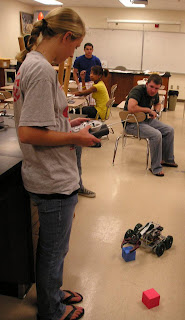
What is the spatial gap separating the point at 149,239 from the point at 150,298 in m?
0.58

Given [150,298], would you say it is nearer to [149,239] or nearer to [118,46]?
[149,239]

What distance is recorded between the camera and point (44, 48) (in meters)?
1.17

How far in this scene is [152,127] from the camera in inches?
147

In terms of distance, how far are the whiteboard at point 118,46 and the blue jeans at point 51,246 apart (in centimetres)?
865

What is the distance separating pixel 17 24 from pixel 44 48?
899cm

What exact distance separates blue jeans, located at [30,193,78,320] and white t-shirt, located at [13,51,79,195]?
0.23 ft

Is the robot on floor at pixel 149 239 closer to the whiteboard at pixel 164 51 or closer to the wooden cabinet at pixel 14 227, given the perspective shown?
the wooden cabinet at pixel 14 227

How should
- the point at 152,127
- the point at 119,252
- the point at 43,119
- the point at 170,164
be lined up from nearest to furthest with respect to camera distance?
the point at 43,119
the point at 119,252
the point at 152,127
the point at 170,164

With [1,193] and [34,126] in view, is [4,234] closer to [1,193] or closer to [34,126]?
[1,193]

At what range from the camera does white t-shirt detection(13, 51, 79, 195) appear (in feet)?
3.49

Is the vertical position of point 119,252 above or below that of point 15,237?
below

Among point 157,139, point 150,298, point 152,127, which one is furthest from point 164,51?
point 150,298

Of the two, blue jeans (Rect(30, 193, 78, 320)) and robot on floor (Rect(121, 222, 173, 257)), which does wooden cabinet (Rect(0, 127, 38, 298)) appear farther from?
robot on floor (Rect(121, 222, 173, 257))

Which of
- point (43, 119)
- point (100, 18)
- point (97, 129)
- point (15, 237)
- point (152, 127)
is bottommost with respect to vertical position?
point (15, 237)
